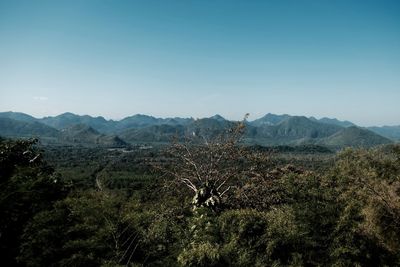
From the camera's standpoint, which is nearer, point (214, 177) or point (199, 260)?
point (199, 260)

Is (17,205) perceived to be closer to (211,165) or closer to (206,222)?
(206,222)

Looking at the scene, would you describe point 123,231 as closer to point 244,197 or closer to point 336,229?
point 244,197

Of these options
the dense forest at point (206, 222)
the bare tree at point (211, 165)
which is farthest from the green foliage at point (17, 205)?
the bare tree at point (211, 165)

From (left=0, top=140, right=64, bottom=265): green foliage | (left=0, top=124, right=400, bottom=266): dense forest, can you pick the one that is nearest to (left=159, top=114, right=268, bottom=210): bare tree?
(left=0, top=124, right=400, bottom=266): dense forest

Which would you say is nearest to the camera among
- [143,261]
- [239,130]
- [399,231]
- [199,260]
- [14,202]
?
[199,260]

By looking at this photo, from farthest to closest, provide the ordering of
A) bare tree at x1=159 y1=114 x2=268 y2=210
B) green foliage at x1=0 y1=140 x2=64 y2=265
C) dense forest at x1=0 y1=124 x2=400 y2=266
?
bare tree at x1=159 y1=114 x2=268 y2=210
green foliage at x1=0 y1=140 x2=64 y2=265
dense forest at x1=0 y1=124 x2=400 y2=266

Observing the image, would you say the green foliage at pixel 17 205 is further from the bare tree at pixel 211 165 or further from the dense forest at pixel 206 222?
the bare tree at pixel 211 165

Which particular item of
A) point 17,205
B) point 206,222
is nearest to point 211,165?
point 206,222

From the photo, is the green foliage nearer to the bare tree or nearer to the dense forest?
the dense forest

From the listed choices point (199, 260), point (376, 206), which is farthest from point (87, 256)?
point (376, 206)

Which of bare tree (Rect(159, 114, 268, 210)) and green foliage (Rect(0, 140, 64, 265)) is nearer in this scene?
green foliage (Rect(0, 140, 64, 265))

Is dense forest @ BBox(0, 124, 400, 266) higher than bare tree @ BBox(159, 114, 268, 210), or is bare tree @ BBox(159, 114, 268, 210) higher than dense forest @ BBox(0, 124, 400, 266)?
bare tree @ BBox(159, 114, 268, 210)
